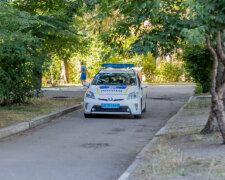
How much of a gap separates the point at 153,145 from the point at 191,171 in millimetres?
2544

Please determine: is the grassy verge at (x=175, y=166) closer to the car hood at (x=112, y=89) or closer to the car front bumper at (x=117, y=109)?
the car front bumper at (x=117, y=109)

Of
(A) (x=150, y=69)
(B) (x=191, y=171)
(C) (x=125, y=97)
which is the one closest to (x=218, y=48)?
(B) (x=191, y=171)

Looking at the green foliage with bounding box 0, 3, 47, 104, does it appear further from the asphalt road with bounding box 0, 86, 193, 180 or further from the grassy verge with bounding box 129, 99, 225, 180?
the grassy verge with bounding box 129, 99, 225, 180

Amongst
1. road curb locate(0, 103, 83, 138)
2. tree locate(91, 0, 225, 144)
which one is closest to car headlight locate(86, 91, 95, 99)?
road curb locate(0, 103, 83, 138)

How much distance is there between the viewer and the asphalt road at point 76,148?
6617 mm

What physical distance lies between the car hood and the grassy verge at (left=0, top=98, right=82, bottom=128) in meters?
1.61

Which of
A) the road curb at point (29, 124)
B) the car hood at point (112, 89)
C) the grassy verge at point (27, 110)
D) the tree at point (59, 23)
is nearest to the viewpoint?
the road curb at point (29, 124)

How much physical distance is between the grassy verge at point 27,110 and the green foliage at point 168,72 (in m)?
20.7

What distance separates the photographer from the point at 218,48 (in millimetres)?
7840

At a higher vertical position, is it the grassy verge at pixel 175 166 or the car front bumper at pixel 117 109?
the car front bumper at pixel 117 109

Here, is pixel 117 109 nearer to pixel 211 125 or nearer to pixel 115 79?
pixel 115 79

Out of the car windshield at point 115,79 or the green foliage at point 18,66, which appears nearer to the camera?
the green foliage at point 18,66

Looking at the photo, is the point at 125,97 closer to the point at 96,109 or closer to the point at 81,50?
the point at 96,109

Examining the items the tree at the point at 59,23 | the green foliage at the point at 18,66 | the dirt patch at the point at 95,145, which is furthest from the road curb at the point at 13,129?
the tree at the point at 59,23
